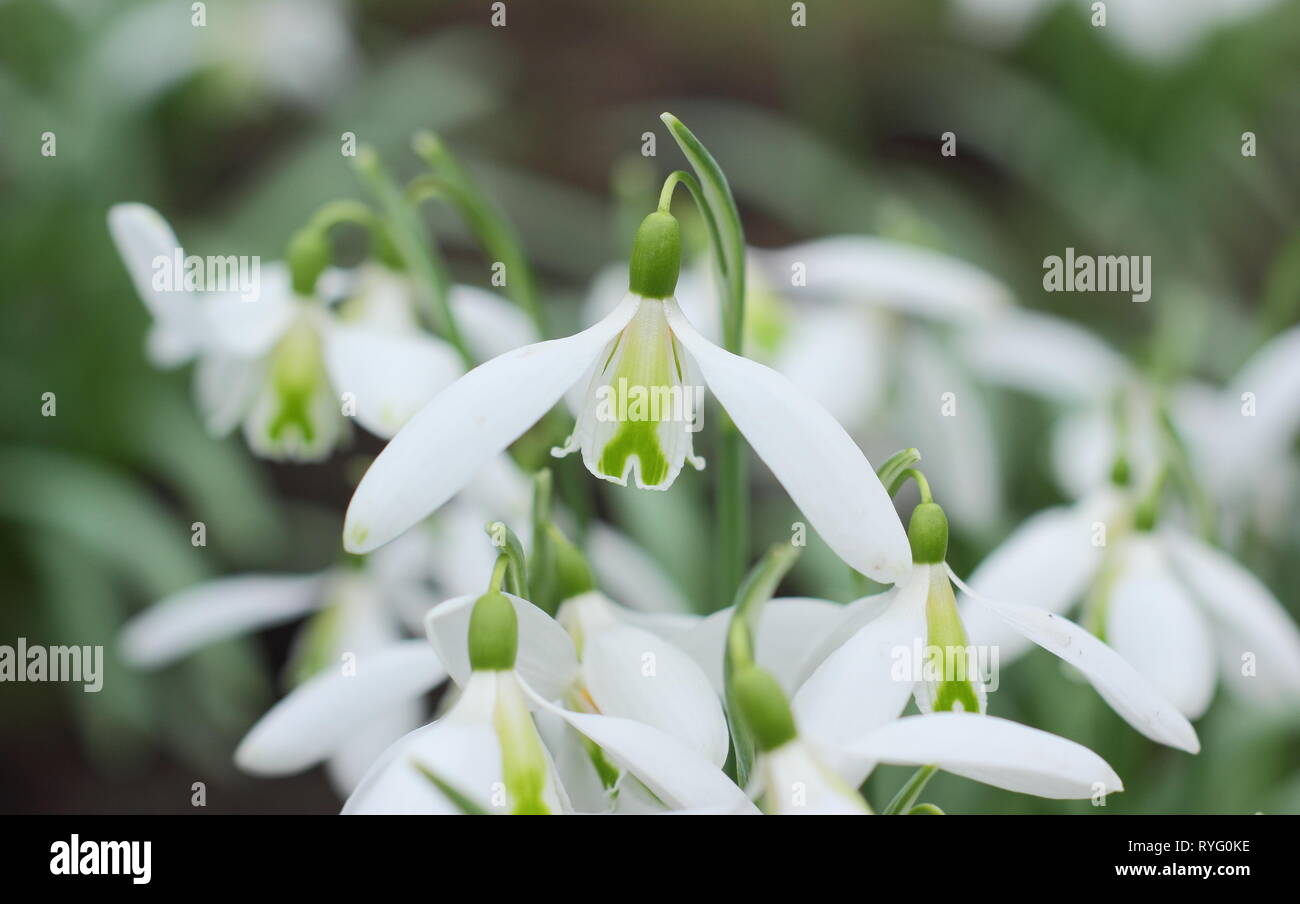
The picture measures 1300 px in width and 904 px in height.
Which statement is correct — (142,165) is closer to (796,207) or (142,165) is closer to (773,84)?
(796,207)

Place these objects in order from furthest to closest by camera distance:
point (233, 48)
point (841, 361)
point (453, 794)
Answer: point (233, 48) < point (841, 361) < point (453, 794)

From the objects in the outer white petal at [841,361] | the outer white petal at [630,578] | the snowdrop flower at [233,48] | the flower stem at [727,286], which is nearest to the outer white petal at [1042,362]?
the outer white petal at [841,361]

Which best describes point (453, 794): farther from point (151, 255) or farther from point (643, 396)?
point (151, 255)

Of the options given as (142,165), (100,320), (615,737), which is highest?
(142,165)

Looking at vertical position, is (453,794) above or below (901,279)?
below

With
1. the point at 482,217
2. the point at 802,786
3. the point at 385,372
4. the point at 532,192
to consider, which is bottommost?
the point at 802,786

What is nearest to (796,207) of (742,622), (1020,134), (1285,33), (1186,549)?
(1020,134)

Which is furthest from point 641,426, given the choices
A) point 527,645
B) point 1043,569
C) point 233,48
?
point 233,48
